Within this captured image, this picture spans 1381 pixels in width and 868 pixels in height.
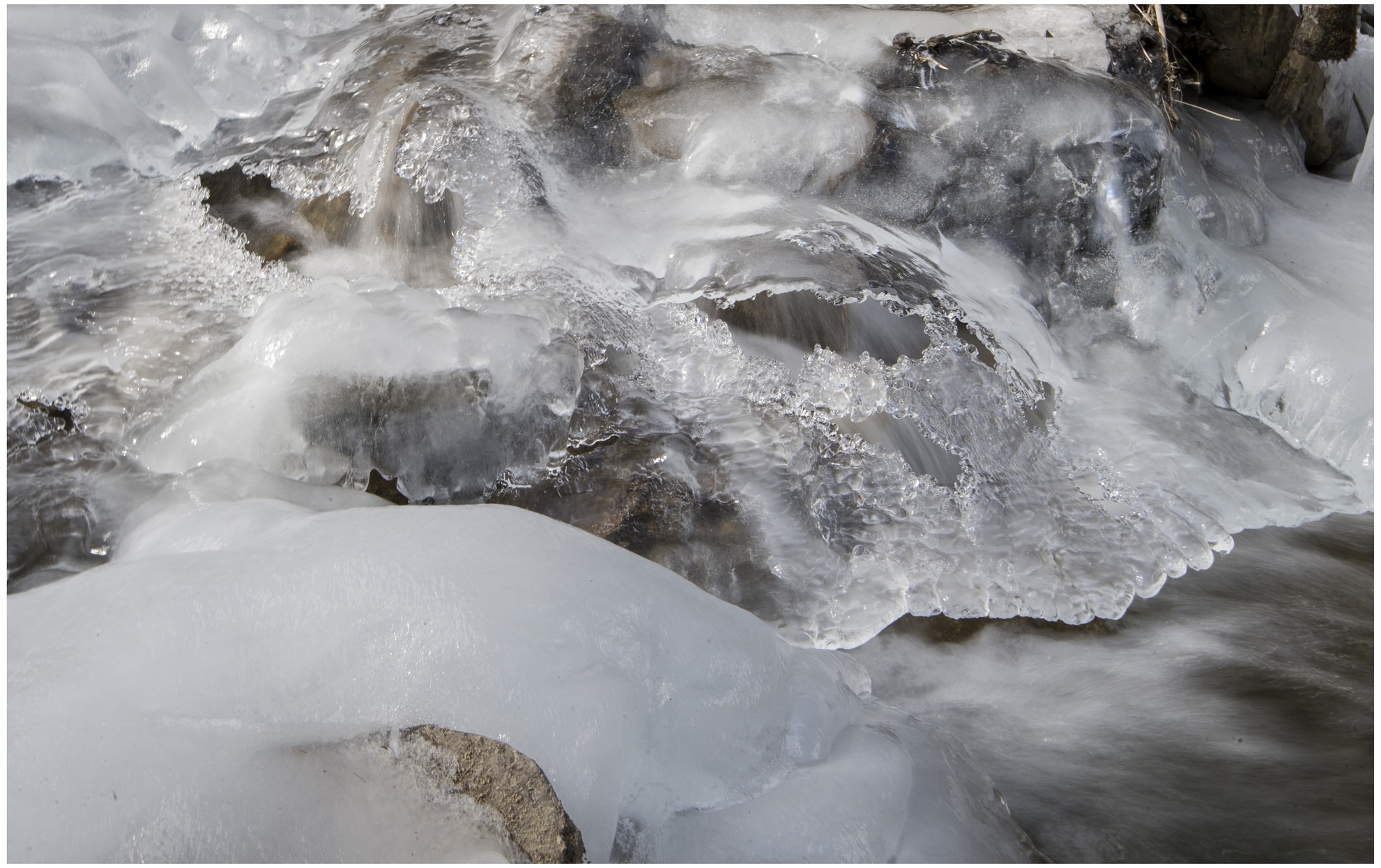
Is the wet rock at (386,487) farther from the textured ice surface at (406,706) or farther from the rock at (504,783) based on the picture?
the rock at (504,783)

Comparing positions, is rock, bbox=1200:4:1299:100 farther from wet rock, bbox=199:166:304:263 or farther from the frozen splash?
wet rock, bbox=199:166:304:263

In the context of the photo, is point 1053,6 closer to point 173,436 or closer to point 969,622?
point 969,622

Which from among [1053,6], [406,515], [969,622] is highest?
[1053,6]

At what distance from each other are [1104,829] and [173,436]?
2173 millimetres

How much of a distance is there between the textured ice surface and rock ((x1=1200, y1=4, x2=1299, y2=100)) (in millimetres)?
3294

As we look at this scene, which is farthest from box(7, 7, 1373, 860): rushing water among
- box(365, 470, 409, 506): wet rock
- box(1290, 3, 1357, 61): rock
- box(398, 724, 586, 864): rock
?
box(398, 724, 586, 864): rock

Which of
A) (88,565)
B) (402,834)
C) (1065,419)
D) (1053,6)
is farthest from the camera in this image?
(1053,6)

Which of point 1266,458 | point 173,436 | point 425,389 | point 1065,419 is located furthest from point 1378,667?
point 173,436

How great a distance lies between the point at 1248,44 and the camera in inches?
144

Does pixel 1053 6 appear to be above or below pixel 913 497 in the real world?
above

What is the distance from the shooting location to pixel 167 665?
1.39m

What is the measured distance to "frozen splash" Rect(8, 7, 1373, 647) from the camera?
7.29 feet

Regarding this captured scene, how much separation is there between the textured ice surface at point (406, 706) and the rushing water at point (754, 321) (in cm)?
47

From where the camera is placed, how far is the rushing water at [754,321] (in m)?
2.18
